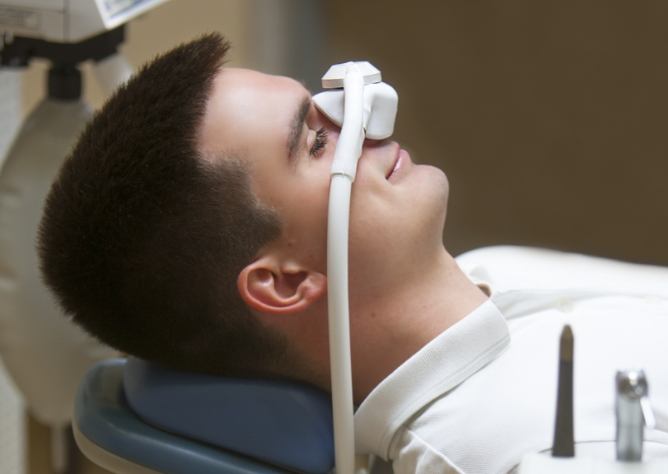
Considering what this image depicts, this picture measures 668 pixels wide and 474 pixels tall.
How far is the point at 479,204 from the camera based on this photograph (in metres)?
2.95

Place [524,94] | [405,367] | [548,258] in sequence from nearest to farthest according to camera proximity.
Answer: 1. [405,367]
2. [548,258]
3. [524,94]

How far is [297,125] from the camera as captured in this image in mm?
1154

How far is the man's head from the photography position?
1.10 m

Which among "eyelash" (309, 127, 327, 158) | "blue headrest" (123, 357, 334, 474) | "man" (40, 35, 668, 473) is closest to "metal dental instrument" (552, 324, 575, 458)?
"man" (40, 35, 668, 473)

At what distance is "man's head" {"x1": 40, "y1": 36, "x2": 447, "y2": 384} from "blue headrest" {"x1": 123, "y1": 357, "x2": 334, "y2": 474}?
4 centimetres

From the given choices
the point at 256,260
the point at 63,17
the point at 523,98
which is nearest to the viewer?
the point at 256,260

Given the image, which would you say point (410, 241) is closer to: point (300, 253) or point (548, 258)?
point (300, 253)

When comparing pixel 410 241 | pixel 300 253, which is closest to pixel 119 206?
pixel 300 253

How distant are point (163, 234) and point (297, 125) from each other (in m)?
0.20

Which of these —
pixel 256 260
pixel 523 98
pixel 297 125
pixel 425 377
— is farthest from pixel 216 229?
pixel 523 98

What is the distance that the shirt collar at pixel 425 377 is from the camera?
109 cm

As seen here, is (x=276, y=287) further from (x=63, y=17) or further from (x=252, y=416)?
(x=63, y=17)

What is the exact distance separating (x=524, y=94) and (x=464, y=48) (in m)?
0.21

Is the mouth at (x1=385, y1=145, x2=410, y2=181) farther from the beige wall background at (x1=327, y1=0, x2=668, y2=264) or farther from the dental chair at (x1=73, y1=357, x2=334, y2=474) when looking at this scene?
the beige wall background at (x1=327, y1=0, x2=668, y2=264)
